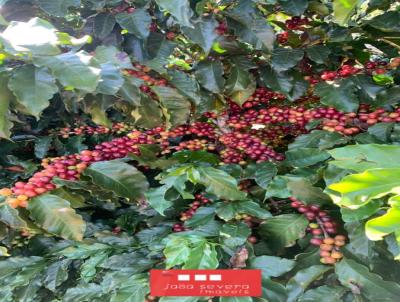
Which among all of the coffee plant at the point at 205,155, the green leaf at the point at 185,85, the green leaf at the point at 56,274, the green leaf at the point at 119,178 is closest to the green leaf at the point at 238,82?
the coffee plant at the point at 205,155

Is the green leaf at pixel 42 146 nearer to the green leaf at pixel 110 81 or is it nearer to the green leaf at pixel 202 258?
the green leaf at pixel 110 81

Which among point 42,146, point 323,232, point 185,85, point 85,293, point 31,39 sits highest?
point 31,39

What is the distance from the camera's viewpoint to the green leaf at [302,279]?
32.1 inches

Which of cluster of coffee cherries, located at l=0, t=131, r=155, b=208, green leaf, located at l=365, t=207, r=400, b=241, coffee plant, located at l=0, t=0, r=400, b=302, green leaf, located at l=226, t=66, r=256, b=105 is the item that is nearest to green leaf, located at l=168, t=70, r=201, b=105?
coffee plant, located at l=0, t=0, r=400, b=302

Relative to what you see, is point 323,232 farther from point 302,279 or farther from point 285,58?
point 285,58

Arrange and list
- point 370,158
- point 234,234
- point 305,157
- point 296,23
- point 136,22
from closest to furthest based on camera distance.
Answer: point 370,158
point 234,234
point 305,157
point 136,22
point 296,23

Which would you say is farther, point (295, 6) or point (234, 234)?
point (295, 6)

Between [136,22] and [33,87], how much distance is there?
0.48m

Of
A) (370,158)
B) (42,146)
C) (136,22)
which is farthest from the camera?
(42,146)

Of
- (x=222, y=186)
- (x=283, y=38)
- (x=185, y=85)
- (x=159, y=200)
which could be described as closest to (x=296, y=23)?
(x=283, y=38)

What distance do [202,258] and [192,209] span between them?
14.5 inches

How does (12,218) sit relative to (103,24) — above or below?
below

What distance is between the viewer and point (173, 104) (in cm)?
118

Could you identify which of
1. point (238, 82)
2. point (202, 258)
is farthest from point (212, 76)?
point (202, 258)
